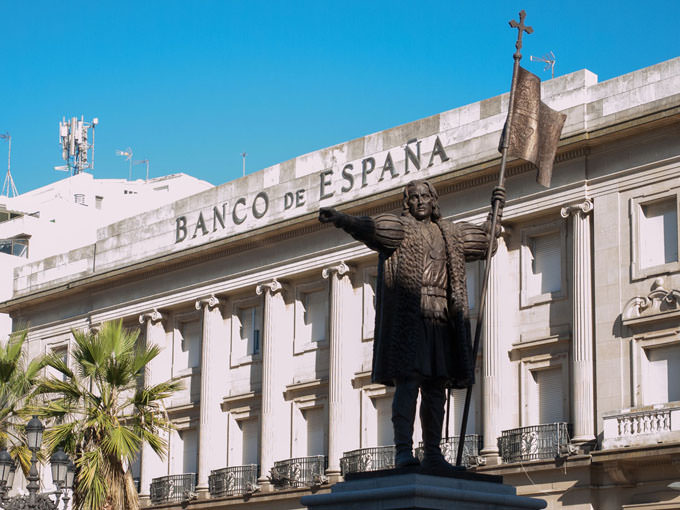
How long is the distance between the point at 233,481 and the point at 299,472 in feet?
9.86

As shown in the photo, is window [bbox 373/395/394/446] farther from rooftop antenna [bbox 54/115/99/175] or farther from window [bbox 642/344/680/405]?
rooftop antenna [bbox 54/115/99/175]

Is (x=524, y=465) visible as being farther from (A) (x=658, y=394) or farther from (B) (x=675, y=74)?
(B) (x=675, y=74)

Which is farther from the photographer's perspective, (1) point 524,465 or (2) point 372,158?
(2) point 372,158

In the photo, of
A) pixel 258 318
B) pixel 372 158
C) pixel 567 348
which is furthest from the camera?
pixel 258 318

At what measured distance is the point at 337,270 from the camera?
138 feet

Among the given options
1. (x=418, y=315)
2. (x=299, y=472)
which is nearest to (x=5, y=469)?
(x=299, y=472)

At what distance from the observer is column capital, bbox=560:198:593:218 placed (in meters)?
35.3

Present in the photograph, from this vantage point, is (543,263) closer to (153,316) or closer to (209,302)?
(209,302)

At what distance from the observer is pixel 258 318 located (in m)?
45.3

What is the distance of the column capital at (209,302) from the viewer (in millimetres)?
46062

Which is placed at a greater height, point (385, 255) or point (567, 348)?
point (567, 348)

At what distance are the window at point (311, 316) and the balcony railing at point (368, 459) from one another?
4352mm

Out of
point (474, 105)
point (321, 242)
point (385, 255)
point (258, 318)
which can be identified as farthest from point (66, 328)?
point (385, 255)

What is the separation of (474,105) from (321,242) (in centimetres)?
694
